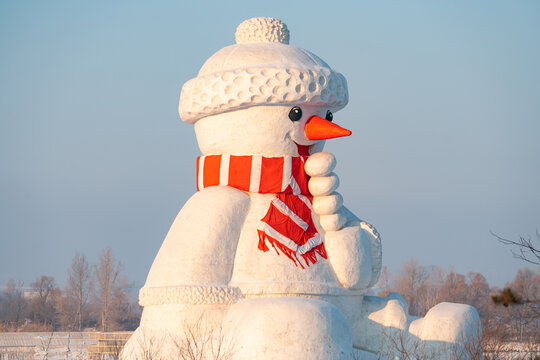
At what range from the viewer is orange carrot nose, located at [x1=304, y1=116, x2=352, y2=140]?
778cm

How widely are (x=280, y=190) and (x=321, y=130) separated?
2.30 ft

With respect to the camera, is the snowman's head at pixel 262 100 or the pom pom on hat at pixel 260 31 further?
the pom pom on hat at pixel 260 31

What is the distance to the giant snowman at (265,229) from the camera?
7.18 m

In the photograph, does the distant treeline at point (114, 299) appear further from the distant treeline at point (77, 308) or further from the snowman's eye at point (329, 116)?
the snowman's eye at point (329, 116)

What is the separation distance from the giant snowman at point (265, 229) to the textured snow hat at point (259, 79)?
0.01m

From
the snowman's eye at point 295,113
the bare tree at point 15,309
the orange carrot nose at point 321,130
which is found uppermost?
the snowman's eye at point 295,113

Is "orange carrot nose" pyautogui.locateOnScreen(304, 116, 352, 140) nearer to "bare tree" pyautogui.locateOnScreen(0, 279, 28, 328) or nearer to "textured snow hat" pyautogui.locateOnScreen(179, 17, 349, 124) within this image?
"textured snow hat" pyautogui.locateOnScreen(179, 17, 349, 124)

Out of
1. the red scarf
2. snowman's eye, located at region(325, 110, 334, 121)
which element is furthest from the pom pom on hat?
the red scarf

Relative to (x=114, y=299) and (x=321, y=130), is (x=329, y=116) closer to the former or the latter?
(x=321, y=130)

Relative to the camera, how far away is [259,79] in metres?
7.60

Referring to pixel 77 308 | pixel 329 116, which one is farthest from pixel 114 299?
pixel 329 116

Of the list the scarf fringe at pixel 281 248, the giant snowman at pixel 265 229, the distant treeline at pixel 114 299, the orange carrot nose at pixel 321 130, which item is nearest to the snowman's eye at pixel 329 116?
the giant snowman at pixel 265 229

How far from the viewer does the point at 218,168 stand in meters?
7.99

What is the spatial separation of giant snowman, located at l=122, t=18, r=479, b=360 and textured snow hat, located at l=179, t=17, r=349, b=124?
0.04 feet
